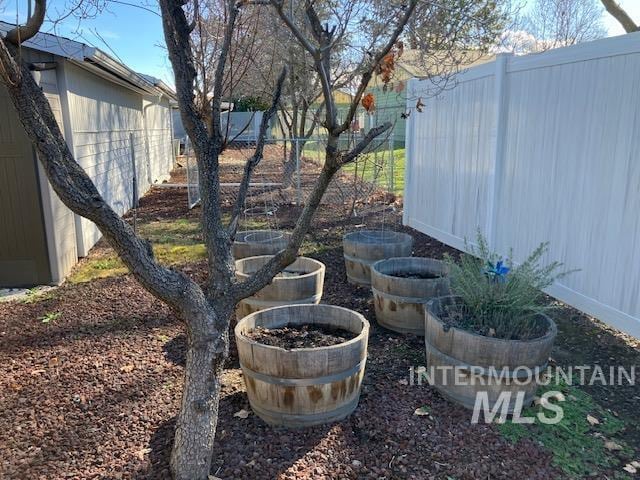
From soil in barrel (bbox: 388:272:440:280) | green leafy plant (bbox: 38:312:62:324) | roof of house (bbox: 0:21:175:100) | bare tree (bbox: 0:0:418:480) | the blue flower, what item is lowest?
green leafy plant (bbox: 38:312:62:324)

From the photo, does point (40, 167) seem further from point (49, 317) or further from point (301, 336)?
point (301, 336)

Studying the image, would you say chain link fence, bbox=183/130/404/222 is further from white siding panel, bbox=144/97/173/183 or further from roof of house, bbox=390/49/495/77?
white siding panel, bbox=144/97/173/183

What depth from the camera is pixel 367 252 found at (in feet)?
16.4

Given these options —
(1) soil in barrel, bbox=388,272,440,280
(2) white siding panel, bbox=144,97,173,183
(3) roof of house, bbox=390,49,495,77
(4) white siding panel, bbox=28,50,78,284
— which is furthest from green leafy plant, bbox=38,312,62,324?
(2) white siding panel, bbox=144,97,173,183

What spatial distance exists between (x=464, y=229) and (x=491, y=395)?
3.24 meters

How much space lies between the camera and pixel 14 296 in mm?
4961

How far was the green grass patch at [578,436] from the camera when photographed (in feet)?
8.28

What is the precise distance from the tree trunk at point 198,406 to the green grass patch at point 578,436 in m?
1.59

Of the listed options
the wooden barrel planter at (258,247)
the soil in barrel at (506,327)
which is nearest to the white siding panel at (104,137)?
the wooden barrel planter at (258,247)

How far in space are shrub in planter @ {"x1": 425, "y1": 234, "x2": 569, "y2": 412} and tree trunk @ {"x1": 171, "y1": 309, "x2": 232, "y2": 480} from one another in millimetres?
1405

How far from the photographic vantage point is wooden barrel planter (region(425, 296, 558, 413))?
2.79 metres

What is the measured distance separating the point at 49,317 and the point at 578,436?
4.10 metres

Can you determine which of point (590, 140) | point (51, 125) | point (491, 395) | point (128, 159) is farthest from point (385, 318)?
point (128, 159)

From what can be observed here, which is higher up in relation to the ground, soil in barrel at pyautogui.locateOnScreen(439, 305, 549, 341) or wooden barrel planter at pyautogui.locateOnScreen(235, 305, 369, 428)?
soil in barrel at pyautogui.locateOnScreen(439, 305, 549, 341)
